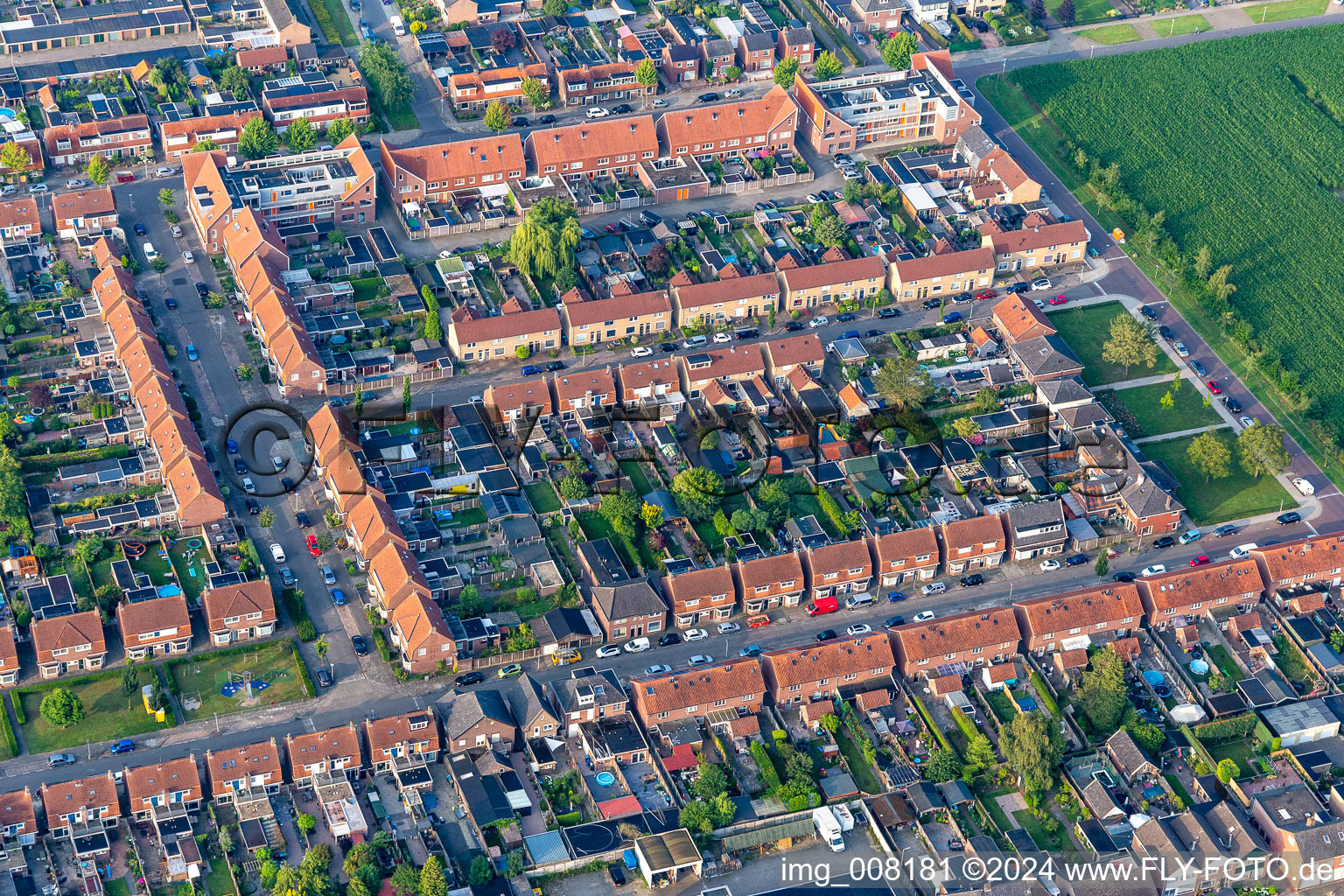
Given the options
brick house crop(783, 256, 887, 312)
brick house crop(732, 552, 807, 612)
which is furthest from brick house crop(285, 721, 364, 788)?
brick house crop(783, 256, 887, 312)

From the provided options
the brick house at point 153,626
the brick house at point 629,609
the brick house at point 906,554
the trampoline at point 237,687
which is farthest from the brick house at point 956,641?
the brick house at point 153,626

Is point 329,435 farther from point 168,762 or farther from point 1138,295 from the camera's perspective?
point 1138,295

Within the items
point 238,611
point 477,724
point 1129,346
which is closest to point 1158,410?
point 1129,346

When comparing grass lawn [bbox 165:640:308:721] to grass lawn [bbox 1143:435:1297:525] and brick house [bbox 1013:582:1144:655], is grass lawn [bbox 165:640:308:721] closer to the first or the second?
brick house [bbox 1013:582:1144:655]

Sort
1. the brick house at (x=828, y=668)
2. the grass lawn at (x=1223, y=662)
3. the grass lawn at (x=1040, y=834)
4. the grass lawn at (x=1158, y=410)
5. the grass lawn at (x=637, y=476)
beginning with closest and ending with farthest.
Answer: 1. the grass lawn at (x=1040, y=834)
2. the brick house at (x=828, y=668)
3. the grass lawn at (x=1223, y=662)
4. the grass lawn at (x=637, y=476)
5. the grass lawn at (x=1158, y=410)

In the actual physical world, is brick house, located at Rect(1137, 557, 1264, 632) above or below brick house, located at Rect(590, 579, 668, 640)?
below

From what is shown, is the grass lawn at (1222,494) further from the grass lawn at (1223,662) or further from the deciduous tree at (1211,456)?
the grass lawn at (1223,662)
